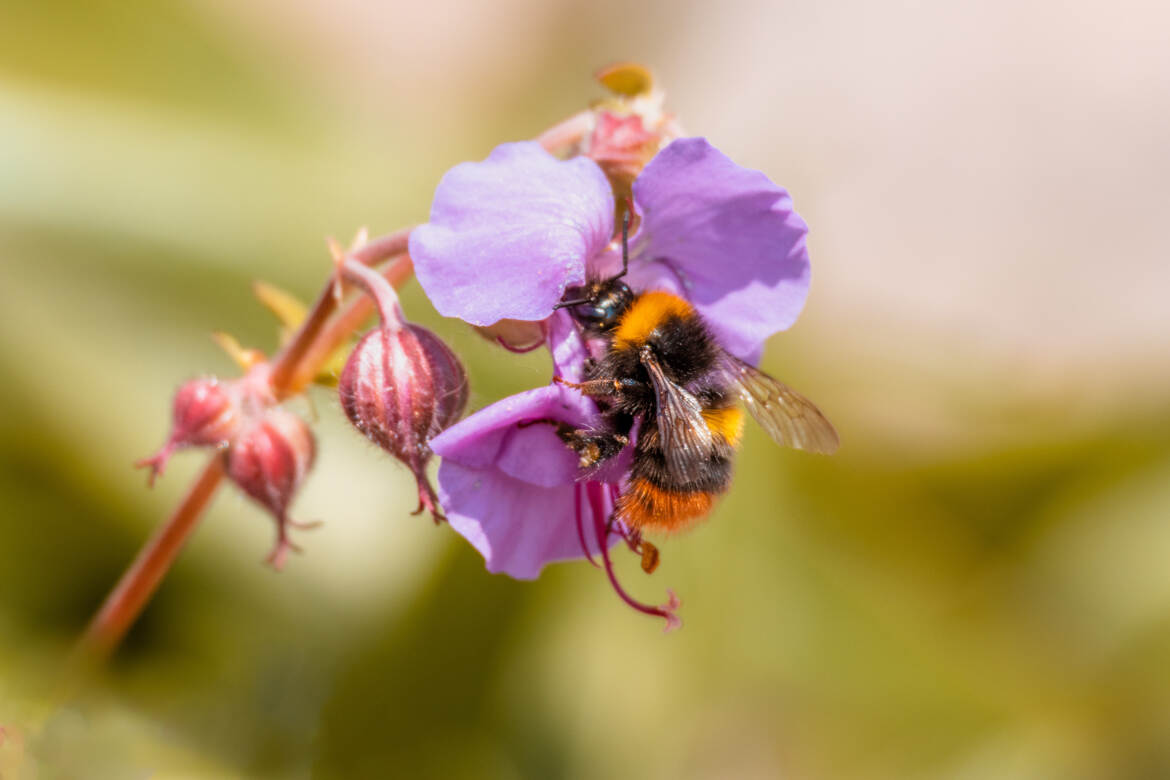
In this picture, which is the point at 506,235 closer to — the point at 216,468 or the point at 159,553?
the point at 216,468

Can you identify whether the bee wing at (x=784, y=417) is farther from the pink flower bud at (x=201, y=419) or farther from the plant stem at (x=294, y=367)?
the pink flower bud at (x=201, y=419)

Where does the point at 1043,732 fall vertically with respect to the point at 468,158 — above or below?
below

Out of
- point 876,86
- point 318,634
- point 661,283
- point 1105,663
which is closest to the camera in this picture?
point 661,283

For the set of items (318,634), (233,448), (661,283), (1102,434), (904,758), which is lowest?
(904,758)

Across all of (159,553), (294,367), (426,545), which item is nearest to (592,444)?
(294,367)

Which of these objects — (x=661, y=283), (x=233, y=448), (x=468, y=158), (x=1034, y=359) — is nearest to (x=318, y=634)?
(x=233, y=448)

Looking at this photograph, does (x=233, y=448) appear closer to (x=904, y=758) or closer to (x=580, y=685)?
(x=580, y=685)

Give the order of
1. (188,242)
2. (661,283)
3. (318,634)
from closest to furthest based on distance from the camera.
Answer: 1. (661,283)
2. (318,634)
3. (188,242)

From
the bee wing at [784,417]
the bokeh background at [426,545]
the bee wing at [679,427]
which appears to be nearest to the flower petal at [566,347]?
the bee wing at [679,427]
